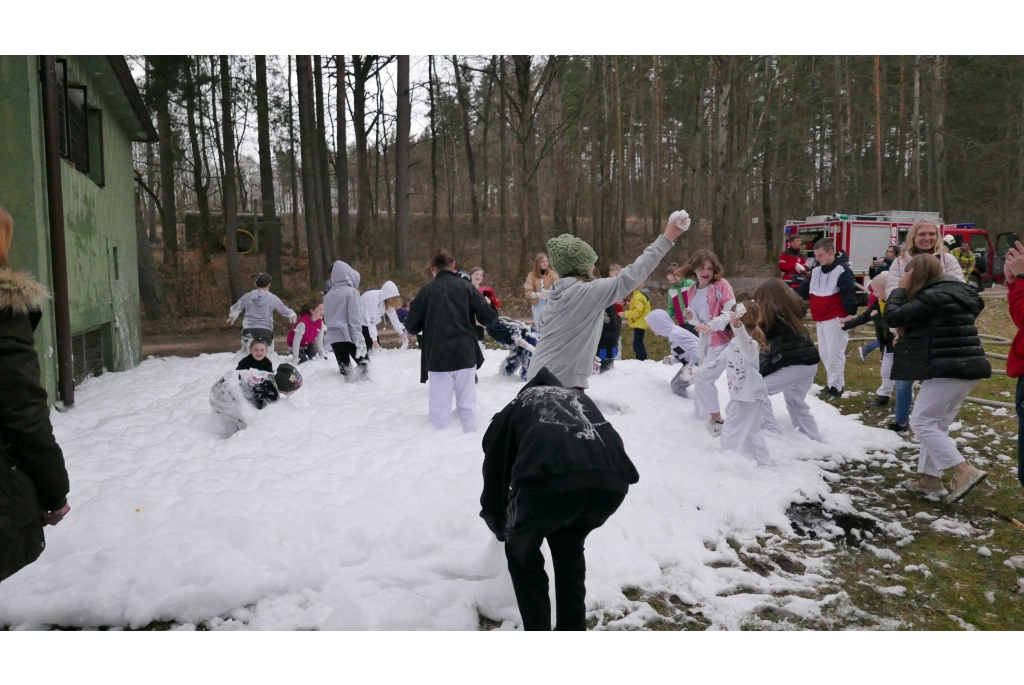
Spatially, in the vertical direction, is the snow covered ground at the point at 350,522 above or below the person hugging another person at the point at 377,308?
below

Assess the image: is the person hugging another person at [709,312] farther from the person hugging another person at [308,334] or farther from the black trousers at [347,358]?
the person hugging another person at [308,334]

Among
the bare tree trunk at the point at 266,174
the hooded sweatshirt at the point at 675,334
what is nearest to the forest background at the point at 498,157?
the bare tree trunk at the point at 266,174

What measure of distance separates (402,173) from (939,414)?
16.5m

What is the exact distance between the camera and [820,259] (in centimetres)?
867

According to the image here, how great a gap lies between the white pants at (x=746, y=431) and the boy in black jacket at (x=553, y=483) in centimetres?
361

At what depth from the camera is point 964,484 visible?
17.6ft

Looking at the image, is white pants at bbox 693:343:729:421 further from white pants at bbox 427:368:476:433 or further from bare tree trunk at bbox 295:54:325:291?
bare tree trunk at bbox 295:54:325:291

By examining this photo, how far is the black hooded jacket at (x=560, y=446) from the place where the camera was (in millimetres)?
2826

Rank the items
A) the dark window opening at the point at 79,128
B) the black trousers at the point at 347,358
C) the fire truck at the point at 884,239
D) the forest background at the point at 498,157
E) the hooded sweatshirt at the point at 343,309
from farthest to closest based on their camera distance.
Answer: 1. the forest background at the point at 498,157
2. the fire truck at the point at 884,239
3. the black trousers at the point at 347,358
4. the dark window opening at the point at 79,128
5. the hooded sweatshirt at the point at 343,309

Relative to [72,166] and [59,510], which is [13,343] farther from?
[72,166]

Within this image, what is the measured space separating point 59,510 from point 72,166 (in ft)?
27.0

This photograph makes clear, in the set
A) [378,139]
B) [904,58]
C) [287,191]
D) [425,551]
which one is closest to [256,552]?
[425,551]

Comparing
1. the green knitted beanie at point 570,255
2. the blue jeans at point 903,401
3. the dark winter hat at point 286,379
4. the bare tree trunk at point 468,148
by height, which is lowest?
the blue jeans at point 903,401

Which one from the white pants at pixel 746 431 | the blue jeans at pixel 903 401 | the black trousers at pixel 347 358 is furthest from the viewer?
the black trousers at pixel 347 358
